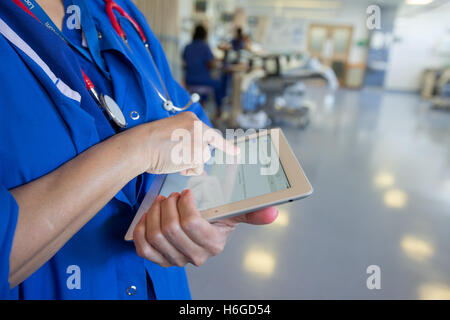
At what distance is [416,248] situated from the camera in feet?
5.44

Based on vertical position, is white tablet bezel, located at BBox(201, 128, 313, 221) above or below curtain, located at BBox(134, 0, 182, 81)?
below

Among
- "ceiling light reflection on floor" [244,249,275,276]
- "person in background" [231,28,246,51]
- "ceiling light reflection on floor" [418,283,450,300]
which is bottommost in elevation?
"ceiling light reflection on floor" [418,283,450,300]

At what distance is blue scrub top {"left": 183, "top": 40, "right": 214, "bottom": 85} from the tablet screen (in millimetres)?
3552

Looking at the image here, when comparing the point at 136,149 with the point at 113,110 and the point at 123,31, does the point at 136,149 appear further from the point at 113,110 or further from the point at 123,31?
the point at 123,31

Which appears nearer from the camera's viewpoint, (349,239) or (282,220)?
(349,239)

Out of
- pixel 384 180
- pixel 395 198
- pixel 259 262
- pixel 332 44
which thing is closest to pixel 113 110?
pixel 259 262

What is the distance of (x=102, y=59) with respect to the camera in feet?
1.62

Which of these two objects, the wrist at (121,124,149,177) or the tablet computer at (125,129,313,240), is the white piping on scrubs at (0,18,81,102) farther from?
the tablet computer at (125,129,313,240)

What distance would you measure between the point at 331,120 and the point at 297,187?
492 cm

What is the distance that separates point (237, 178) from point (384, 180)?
2.50 metres

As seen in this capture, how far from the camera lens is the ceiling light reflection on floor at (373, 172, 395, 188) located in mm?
2469

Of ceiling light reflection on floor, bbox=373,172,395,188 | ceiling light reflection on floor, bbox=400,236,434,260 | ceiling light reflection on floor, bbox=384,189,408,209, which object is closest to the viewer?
ceiling light reflection on floor, bbox=400,236,434,260

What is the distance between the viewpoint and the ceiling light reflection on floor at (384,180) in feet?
8.10

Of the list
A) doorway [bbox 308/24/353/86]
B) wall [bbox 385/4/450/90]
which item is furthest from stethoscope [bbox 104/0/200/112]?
wall [bbox 385/4/450/90]
